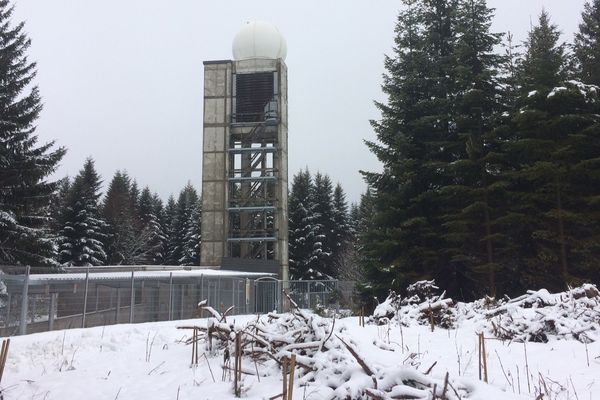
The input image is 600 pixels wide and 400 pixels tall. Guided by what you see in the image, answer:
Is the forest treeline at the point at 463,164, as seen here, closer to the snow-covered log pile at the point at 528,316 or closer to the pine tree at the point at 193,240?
the snow-covered log pile at the point at 528,316

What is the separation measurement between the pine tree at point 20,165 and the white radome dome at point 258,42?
67.9 feet

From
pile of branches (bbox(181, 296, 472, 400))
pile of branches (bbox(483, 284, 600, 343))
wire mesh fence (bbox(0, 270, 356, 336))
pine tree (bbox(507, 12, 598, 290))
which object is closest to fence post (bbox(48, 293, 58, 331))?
wire mesh fence (bbox(0, 270, 356, 336))

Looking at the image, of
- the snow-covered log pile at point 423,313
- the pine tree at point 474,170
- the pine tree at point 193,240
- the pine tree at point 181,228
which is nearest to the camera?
the snow-covered log pile at point 423,313

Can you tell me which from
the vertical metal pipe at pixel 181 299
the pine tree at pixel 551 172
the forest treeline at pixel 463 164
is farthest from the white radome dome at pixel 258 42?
the vertical metal pipe at pixel 181 299

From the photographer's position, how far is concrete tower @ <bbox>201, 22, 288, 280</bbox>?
142 ft

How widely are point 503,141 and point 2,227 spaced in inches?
971

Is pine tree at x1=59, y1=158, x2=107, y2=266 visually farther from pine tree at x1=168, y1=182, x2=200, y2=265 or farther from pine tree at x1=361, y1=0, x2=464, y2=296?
pine tree at x1=361, y1=0, x2=464, y2=296

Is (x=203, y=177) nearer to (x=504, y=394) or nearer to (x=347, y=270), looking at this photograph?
(x=347, y=270)

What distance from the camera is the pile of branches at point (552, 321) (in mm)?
8805

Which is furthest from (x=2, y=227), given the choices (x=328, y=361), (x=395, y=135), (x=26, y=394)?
(x=328, y=361)

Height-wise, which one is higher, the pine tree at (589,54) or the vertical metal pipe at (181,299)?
the pine tree at (589,54)

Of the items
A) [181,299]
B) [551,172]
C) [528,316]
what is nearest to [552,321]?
[528,316]

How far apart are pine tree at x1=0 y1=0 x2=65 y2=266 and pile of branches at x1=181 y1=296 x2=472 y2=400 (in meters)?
21.2

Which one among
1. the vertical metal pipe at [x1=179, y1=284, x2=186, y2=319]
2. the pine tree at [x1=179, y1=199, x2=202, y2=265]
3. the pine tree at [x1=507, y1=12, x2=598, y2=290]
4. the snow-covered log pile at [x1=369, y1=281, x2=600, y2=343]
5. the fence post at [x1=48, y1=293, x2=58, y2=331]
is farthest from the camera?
the pine tree at [x1=179, y1=199, x2=202, y2=265]
